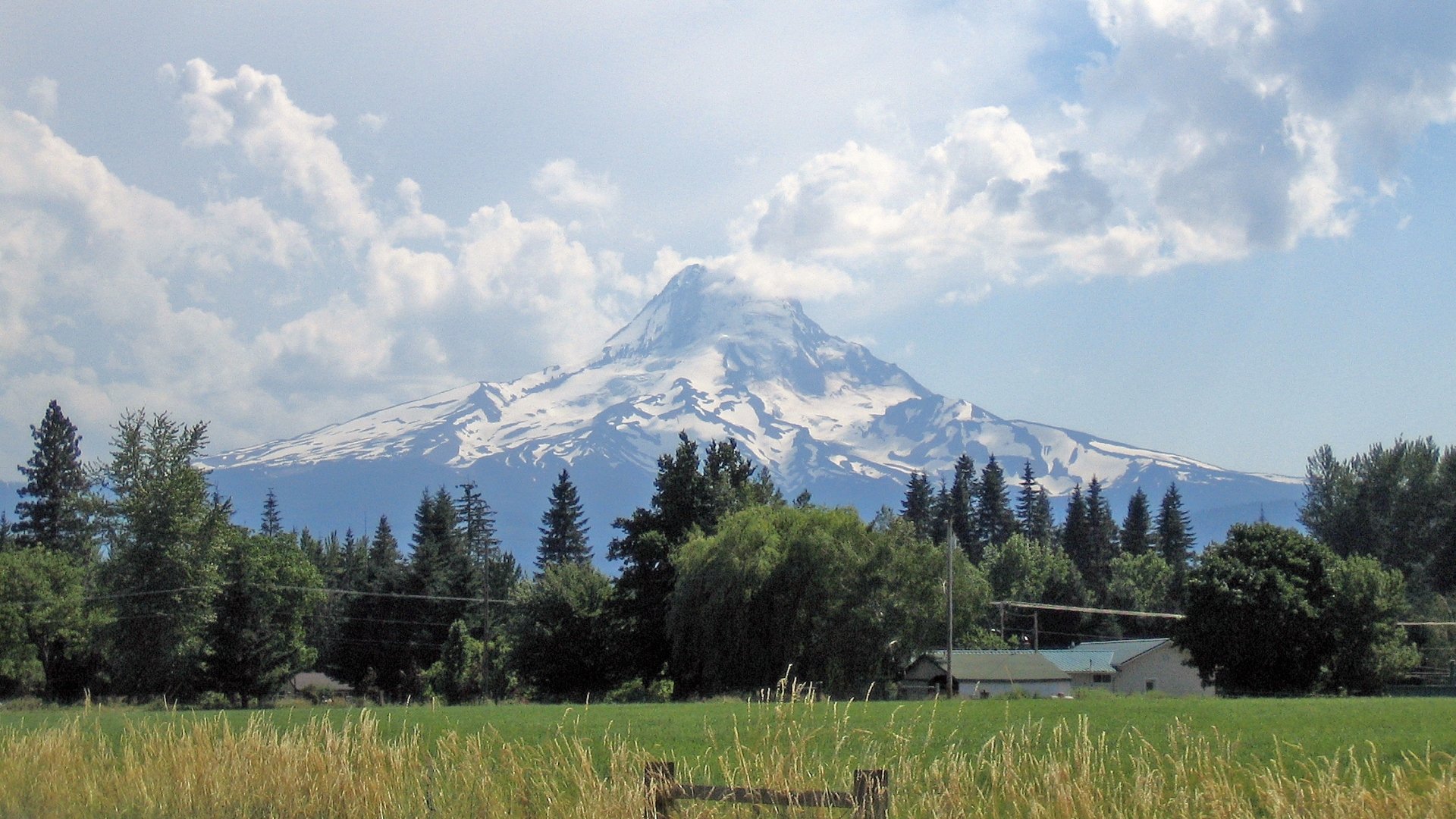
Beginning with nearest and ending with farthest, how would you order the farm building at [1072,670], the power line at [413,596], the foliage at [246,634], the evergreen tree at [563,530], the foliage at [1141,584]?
the foliage at [246,634] < the farm building at [1072,670] < the power line at [413,596] < the foliage at [1141,584] < the evergreen tree at [563,530]

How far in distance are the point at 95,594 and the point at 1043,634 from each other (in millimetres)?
68592

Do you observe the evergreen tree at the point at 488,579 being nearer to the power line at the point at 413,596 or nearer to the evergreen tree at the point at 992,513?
the power line at the point at 413,596

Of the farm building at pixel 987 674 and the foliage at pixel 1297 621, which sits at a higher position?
the foliage at pixel 1297 621

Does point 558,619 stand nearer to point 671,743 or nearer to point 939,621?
point 939,621

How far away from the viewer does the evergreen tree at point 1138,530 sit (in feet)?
395

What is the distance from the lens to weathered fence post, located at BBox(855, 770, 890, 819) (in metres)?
9.09

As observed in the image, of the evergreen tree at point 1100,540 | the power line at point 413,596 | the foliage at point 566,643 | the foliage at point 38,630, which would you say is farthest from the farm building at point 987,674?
the evergreen tree at point 1100,540

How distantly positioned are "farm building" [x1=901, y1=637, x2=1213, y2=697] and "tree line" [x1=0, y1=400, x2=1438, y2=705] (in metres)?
2.98

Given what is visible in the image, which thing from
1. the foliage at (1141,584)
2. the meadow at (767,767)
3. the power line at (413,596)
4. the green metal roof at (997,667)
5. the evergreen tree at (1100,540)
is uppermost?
the evergreen tree at (1100,540)

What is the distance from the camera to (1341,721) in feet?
78.3

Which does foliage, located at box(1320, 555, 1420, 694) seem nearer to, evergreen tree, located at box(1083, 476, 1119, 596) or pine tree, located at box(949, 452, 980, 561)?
evergreen tree, located at box(1083, 476, 1119, 596)

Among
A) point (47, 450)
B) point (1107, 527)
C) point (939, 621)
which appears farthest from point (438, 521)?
point (1107, 527)

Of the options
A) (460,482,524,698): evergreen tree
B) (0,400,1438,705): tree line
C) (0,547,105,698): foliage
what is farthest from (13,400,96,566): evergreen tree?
(460,482,524,698): evergreen tree

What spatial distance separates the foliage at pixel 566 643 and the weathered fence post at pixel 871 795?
54.0 meters
